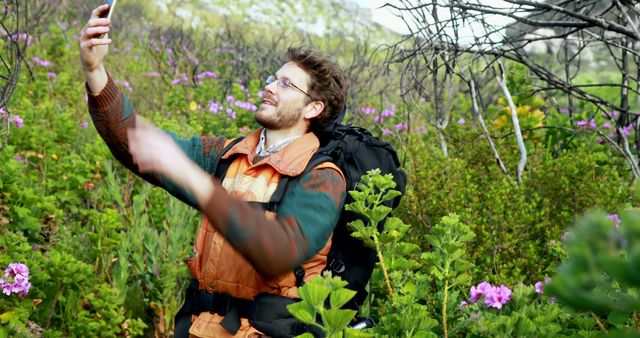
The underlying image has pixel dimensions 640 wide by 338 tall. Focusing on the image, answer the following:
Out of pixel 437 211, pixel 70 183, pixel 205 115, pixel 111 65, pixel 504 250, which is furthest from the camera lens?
pixel 111 65

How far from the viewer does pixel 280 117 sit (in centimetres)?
239

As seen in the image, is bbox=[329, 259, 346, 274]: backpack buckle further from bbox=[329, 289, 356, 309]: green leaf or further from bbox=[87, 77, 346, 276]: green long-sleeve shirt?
bbox=[329, 289, 356, 309]: green leaf

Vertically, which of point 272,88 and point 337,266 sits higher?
point 272,88

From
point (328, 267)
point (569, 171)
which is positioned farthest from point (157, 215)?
point (569, 171)

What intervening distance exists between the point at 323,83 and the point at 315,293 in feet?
4.41

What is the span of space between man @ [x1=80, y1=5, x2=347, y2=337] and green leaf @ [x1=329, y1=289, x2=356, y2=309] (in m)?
0.39

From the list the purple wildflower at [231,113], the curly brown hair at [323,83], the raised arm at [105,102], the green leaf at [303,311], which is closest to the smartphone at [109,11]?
the raised arm at [105,102]

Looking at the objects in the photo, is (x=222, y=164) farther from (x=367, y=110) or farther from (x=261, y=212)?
(x=367, y=110)

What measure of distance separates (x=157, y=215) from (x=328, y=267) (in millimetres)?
1820

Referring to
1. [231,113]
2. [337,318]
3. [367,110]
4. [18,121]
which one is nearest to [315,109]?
[337,318]

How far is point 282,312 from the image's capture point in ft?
6.98

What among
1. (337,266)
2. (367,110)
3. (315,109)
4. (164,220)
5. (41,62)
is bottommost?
(41,62)

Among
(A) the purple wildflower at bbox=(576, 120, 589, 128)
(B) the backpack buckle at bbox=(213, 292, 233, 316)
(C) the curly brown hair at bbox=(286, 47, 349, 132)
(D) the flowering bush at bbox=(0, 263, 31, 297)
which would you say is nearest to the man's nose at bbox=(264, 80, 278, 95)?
(C) the curly brown hair at bbox=(286, 47, 349, 132)

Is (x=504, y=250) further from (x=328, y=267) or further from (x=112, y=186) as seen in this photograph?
(x=112, y=186)
